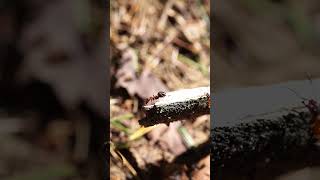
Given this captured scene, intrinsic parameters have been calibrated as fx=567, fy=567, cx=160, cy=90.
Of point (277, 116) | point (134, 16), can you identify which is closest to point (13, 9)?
point (134, 16)

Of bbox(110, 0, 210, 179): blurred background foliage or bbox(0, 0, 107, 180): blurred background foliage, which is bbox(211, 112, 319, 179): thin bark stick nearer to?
bbox(110, 0, 210, 179): blurred background foliage

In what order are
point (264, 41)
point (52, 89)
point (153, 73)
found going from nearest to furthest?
point (52, 89), point (153, 73), point (264, 41)

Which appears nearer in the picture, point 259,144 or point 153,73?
point 153,73

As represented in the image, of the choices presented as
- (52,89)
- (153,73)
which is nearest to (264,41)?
(153,73)

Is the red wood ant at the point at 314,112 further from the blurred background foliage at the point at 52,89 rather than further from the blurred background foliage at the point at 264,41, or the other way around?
the blurred background foliage at the point at 52,89

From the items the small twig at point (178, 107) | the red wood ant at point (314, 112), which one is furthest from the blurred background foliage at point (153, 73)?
the red wood ant at point (314, 112)

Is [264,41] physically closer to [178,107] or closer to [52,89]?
[178,107]

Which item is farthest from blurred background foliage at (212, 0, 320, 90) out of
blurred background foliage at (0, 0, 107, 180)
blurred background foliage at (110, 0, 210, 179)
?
blurred background foliage at (0, 0, 107, 180)

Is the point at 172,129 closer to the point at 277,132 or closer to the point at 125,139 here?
the point at 125,139

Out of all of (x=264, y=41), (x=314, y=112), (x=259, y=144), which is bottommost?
(x=259, y=144)
